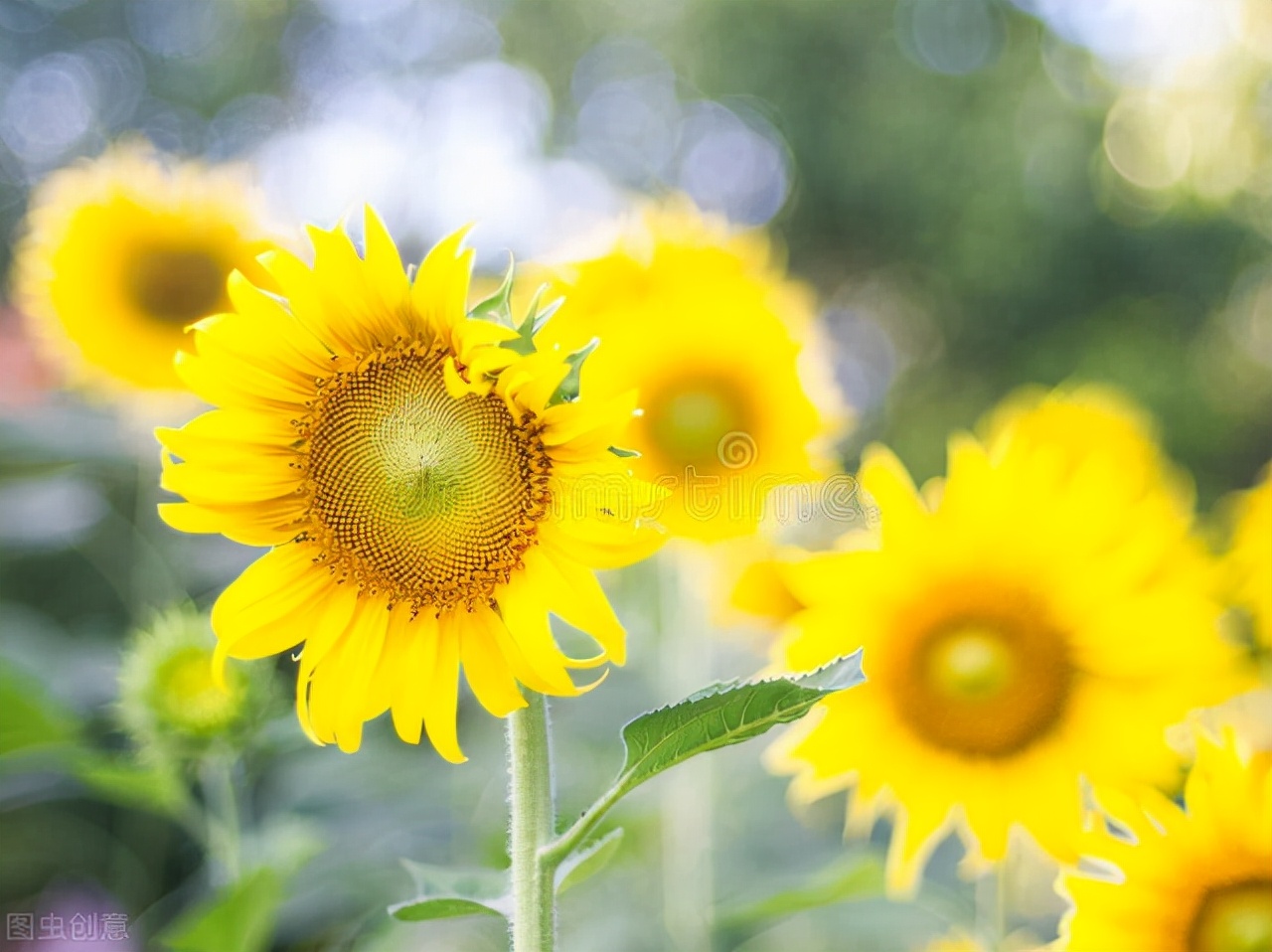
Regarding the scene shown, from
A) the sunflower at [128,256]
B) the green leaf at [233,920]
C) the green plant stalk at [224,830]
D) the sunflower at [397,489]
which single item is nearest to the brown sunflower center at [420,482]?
the sunflower at [397,489]

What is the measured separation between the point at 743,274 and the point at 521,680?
0.53 meters

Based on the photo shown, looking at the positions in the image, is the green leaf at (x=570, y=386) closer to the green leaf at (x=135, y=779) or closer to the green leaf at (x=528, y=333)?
the green leaf at (x=528, y=333)

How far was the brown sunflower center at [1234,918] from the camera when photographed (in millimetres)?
457

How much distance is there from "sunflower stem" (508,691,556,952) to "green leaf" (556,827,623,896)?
11 millimetres

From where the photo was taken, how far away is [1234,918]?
47 cm

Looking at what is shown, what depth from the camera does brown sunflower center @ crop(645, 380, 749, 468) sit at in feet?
2.72

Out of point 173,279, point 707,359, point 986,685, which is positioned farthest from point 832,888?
point 173,279

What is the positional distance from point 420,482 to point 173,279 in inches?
35.1

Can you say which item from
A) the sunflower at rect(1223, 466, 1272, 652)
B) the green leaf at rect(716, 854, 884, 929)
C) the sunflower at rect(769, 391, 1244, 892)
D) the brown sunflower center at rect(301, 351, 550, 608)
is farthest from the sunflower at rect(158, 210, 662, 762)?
the sunflower at rect(1223, 466, 1272, 652)

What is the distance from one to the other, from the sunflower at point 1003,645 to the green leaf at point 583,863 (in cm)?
16

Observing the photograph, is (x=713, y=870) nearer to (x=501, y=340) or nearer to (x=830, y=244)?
(x=501, y=340)

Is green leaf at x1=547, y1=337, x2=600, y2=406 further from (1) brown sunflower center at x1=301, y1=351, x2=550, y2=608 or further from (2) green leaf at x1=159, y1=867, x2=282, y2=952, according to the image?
(2) green leaf at x1=159, y1=867, x2=282, y2=952

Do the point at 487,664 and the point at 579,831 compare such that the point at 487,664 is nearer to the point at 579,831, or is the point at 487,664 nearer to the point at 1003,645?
the point at 579,831

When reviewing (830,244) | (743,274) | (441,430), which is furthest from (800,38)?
(441,430)
